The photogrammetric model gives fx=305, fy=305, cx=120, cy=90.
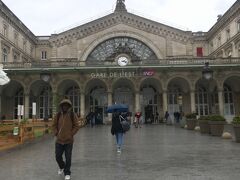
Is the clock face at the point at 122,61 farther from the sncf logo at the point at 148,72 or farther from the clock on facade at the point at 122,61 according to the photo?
the sncf logo at the point at 148,72

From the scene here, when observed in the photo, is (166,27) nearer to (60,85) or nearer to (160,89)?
(160,89)

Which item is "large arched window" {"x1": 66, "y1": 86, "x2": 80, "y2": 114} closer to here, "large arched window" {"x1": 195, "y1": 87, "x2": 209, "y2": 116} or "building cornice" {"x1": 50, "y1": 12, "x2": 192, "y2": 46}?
"building cornice" {"x1": 50, "y1": 12, "x2": 192, "y2": 46}

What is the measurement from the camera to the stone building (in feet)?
121

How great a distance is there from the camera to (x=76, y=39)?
150 ft

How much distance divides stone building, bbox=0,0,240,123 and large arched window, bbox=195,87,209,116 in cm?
13

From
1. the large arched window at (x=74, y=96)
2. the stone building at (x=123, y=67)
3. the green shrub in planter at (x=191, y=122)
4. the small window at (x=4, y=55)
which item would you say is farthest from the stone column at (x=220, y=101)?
the small window at (x=4, y=55)

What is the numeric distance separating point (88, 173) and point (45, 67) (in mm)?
30550

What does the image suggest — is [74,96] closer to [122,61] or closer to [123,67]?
[122,61]

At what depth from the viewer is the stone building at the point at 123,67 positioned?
36.8 meters

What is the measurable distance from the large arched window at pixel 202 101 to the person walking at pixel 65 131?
116 feet

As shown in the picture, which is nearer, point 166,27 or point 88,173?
point 88,173

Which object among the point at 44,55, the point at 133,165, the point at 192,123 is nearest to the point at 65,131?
the point at 133,165

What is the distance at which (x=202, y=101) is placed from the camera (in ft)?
135

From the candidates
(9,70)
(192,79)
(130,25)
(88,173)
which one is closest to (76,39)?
(130,25)
